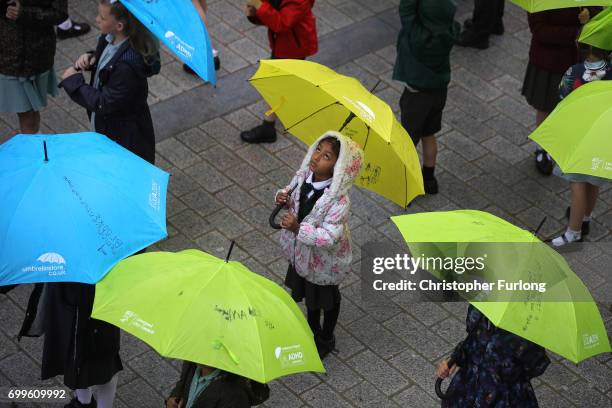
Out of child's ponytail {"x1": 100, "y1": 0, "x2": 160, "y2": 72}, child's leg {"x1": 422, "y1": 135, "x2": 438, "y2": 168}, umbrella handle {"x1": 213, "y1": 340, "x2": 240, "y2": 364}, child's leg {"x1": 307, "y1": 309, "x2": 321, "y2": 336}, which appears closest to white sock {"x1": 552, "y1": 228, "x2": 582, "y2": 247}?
child's leg {"x1": 422, "y1": 135, "x2": 438, "y2": 168}

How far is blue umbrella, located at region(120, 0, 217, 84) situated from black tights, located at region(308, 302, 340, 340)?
62.7 inches

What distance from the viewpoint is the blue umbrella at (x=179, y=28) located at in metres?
6.10

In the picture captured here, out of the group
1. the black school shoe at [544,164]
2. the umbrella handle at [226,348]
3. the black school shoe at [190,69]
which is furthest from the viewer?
the black school shoe at [190,69]

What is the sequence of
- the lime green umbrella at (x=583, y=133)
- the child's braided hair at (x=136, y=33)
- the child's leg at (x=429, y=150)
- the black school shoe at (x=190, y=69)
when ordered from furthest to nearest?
the black school shoe at (x=190, y=69) < the child's leg at (x=429, y=150) < the child's braided hair at (x=136, y=33) < the lime green umbrella at (x=583, y=133)

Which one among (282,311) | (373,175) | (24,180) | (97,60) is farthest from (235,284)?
(97,60)

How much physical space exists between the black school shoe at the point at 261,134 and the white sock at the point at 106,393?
3022 mm

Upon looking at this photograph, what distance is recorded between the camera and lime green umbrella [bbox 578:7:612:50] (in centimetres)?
701

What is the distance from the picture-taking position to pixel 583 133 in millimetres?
5910

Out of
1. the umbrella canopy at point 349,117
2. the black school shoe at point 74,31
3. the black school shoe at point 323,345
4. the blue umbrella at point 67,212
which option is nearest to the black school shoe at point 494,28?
the black school shoe at point 74,31

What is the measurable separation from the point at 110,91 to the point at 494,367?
3056mm

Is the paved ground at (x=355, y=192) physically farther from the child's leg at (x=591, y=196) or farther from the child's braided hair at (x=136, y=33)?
the child's braided hair at (x=136, y=33)

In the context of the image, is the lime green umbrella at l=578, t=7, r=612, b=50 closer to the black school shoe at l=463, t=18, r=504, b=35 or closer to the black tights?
the black tights

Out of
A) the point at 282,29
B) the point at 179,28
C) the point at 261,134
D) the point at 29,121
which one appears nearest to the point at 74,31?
the point at 29,121

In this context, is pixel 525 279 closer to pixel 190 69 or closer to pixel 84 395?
pixel 84 395
